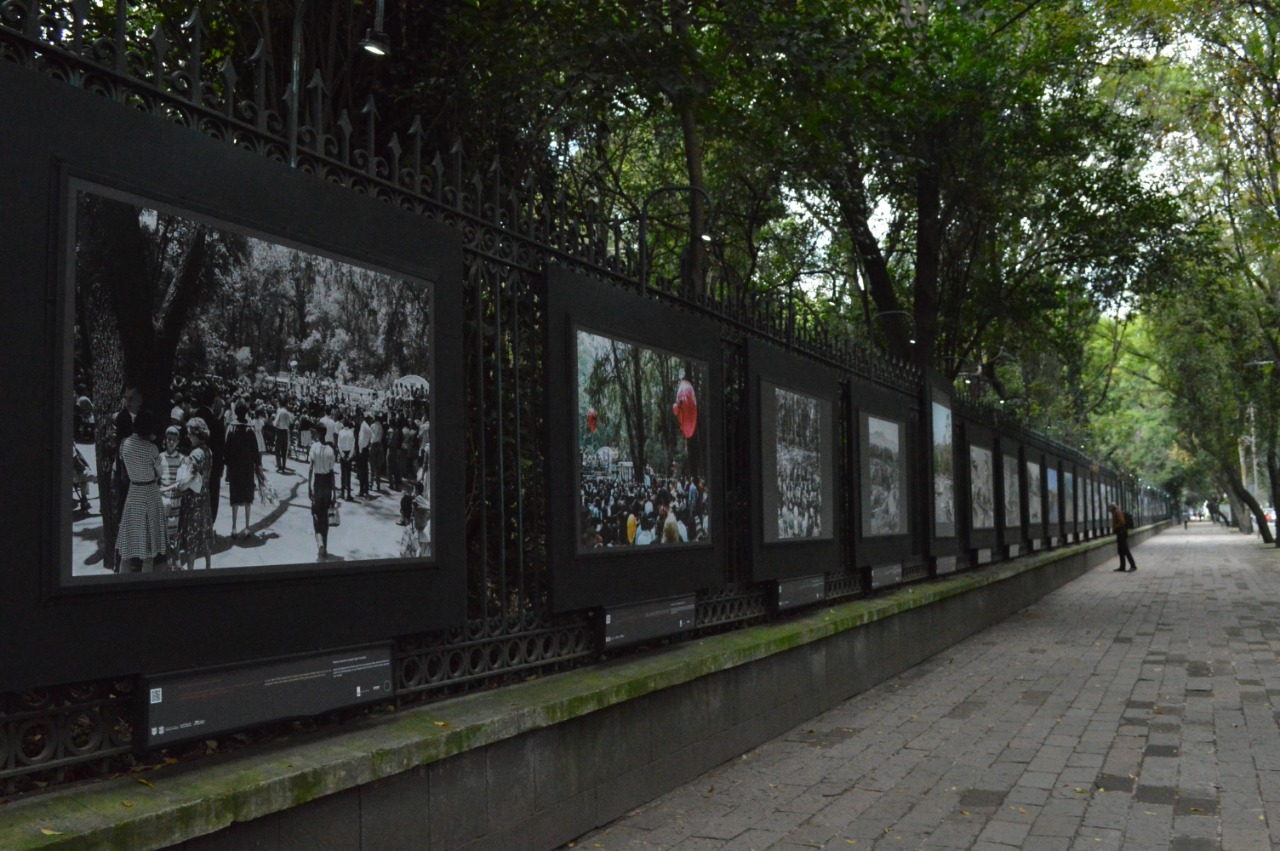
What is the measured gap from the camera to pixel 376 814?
448 centimetres

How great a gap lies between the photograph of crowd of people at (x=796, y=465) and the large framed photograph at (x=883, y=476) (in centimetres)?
108

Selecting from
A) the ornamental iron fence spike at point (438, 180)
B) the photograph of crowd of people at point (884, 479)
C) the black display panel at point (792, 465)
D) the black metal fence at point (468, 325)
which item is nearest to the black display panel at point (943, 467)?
the photograph of crowd of people at point (884, 479)

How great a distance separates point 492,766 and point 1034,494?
20362 millimetres

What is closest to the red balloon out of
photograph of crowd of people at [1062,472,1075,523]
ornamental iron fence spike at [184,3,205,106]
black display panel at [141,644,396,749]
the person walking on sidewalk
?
black display panel at [141,644,396,749]

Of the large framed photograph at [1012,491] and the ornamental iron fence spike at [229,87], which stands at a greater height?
the ornamental iron fence spike at [229,87]

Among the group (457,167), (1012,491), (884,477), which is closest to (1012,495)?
(1012,491)

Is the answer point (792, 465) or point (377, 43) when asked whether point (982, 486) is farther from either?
point (377, 43)

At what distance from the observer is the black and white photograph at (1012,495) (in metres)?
20.0

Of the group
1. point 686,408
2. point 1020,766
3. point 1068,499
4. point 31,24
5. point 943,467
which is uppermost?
point 31,24

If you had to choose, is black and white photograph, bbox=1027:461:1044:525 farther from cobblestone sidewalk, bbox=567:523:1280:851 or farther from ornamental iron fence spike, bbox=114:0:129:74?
ornamental iron fence spike, bbox=114:0:129:74

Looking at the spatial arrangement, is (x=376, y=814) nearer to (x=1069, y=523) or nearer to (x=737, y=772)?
(x=737, y=772)

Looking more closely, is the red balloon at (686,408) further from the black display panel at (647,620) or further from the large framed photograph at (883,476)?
the large framed photograph at (883,476)

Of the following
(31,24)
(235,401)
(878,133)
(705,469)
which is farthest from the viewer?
(878,133)

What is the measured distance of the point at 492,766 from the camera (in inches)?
205
